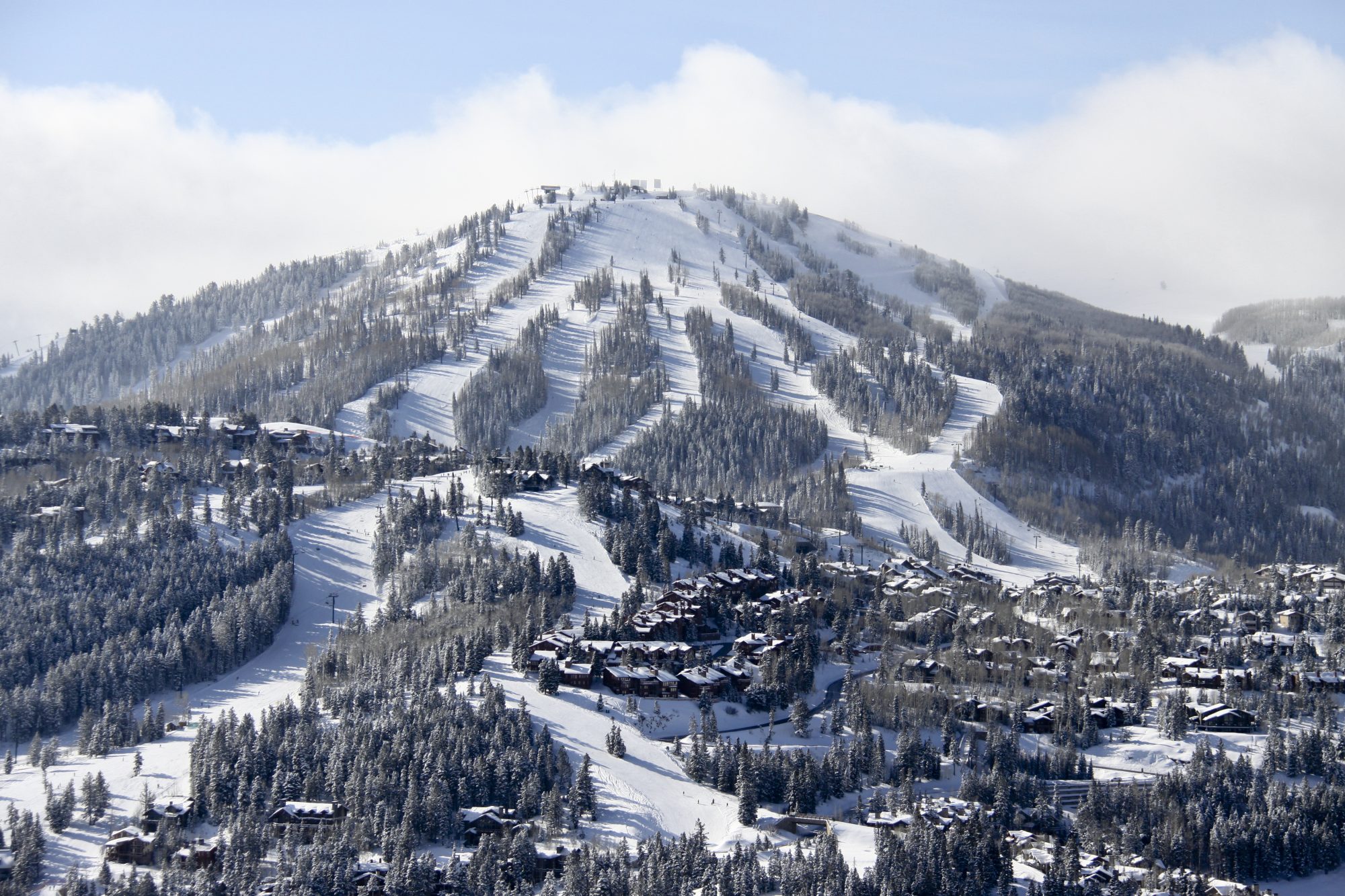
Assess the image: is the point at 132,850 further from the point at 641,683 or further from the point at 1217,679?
the point at 1217,679

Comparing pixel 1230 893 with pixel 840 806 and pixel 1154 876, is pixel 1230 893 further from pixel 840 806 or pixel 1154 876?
pixel 840 806

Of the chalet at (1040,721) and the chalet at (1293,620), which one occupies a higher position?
the chalet at (1293,620)

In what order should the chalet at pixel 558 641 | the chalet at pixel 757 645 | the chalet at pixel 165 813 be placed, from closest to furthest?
1. the chalet at pixel 165 813
2. the chalet at pixel 558 641
3. the chalet at pixel 757 645

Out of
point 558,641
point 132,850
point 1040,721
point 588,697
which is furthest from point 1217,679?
point 132,850

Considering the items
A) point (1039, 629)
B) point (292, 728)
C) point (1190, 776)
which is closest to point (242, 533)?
point (292, 728)

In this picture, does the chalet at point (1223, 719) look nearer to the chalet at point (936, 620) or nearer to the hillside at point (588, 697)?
the hillside at point (588, 697)

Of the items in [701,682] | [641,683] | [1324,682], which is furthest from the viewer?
[1324,682]

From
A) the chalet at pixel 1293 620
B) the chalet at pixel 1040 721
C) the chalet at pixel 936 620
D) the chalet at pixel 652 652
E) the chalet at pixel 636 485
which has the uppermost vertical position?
the chalet at pixel 636 485

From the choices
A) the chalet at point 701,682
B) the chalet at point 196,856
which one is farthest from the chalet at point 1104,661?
the chalet at point 196,856
